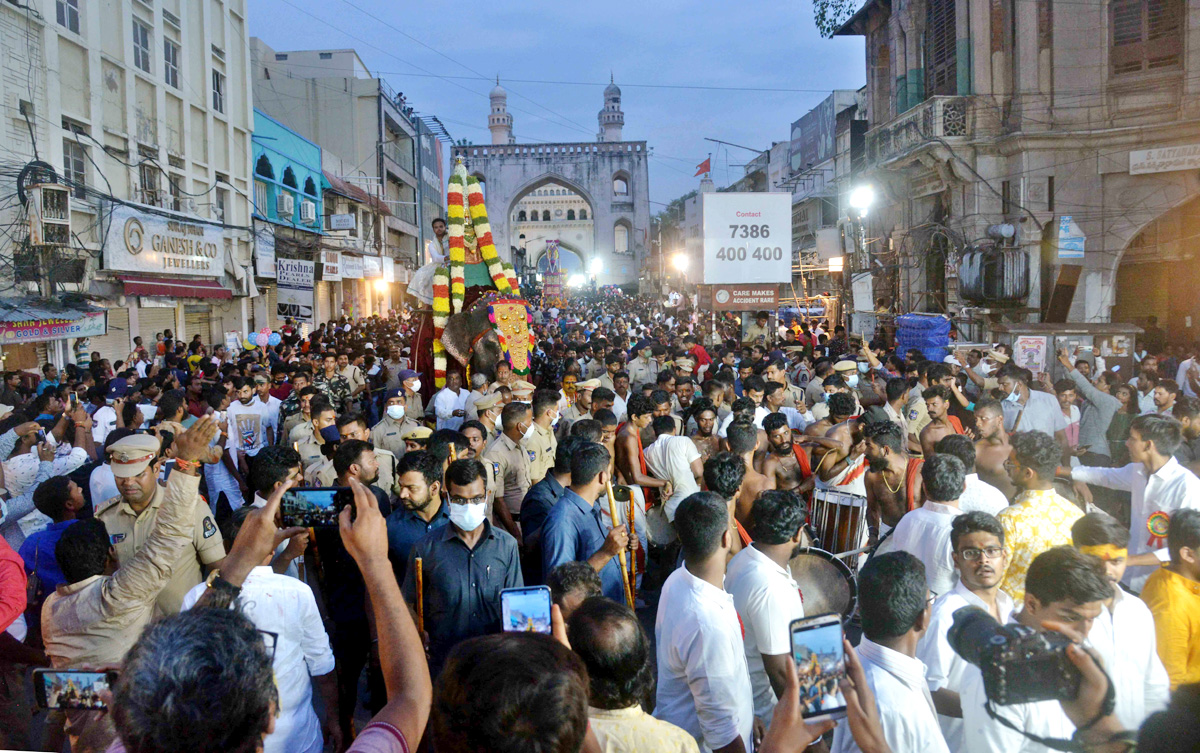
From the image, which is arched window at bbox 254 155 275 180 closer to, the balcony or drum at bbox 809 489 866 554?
the balcony

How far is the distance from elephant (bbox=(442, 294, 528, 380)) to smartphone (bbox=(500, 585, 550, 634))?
22.6 ft

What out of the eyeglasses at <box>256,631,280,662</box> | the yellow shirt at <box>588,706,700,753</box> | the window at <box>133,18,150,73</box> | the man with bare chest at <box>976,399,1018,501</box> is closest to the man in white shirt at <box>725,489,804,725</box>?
the yellow shirt at <box>588,706,700,753</box>

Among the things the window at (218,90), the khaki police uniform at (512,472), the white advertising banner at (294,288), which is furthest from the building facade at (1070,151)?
the window at (218,90)

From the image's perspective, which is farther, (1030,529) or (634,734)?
(1030,529)

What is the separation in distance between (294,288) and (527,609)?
18881 mm

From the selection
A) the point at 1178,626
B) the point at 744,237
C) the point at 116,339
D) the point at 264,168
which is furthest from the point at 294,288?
the point at 1178,626

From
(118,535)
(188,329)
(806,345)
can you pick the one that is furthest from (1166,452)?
(188,329)

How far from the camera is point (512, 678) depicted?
4.75 feet

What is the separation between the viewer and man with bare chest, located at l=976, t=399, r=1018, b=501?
5.00 metres

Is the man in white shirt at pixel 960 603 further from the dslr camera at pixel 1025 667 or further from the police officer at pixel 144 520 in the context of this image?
the police officer at pixel 144 520

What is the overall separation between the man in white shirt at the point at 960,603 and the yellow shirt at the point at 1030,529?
413mm

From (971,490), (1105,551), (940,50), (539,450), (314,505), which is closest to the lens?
(314,505)

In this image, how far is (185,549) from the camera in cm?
342

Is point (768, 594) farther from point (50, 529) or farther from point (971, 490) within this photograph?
point (50, 529)
